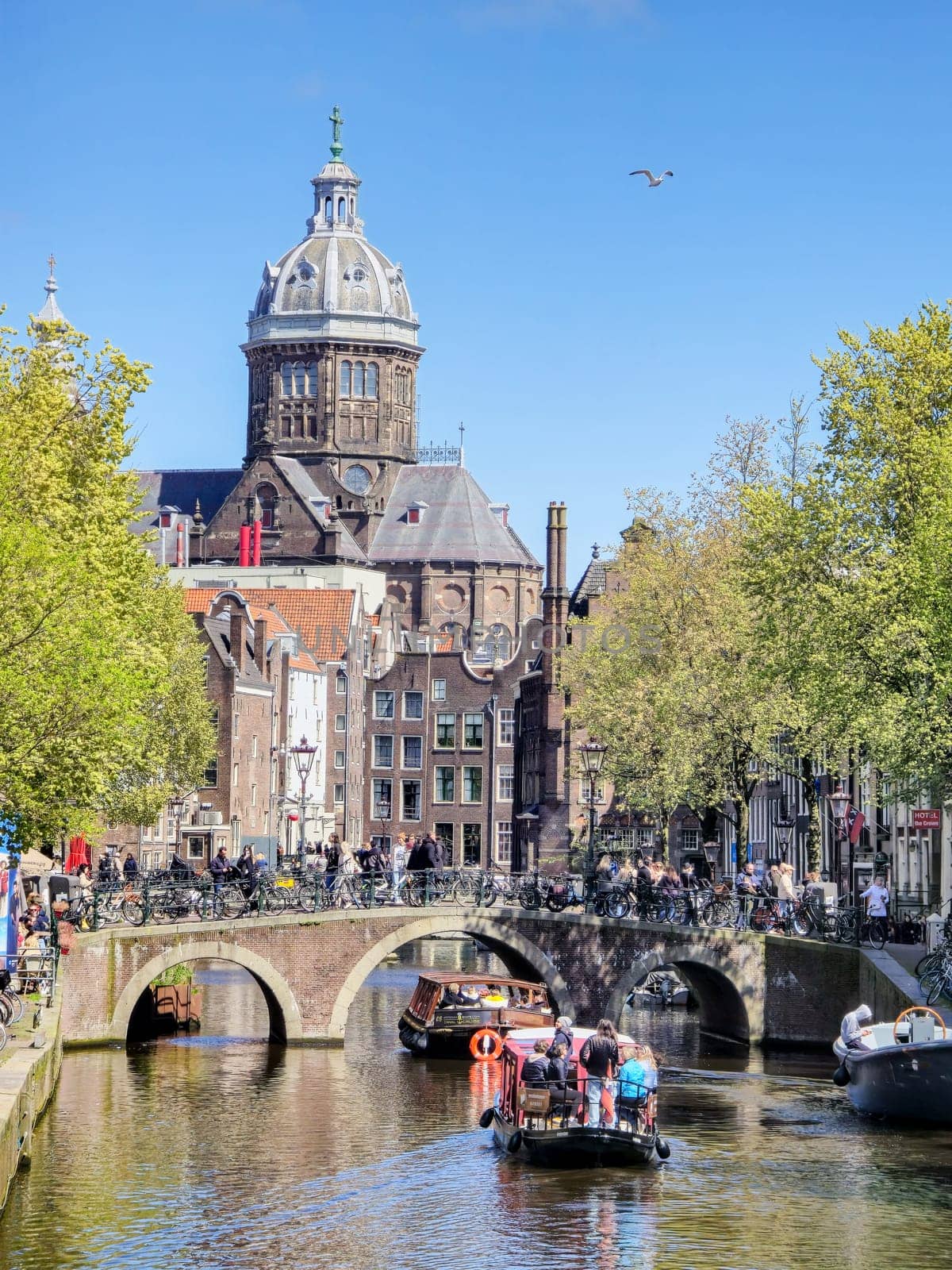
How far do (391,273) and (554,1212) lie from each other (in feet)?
503

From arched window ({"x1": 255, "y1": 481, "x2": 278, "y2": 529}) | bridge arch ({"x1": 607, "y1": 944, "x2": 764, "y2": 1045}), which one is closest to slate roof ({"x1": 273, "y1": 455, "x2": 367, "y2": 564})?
arched window ({"x1": 255, "y1": 481, "x2": 278, "y2": 529})

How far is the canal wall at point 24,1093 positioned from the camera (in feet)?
99.7

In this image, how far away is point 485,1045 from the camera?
55.5 m

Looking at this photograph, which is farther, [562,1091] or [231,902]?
[231,902]

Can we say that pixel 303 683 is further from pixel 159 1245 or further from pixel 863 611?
pixel 159 1245

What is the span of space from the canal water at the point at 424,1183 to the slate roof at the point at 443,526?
12150cm

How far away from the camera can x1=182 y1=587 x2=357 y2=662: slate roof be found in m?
129

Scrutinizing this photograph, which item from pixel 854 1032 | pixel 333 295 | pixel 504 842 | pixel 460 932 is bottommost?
pixel 854 1032

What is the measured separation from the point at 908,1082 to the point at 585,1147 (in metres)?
6.84

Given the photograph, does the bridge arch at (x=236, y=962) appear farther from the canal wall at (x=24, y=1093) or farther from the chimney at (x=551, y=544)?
the chimney at (x=551, y=544)

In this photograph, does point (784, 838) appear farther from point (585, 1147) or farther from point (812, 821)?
point (585, 1147)

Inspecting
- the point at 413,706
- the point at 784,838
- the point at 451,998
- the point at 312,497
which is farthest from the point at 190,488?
the point at 451,998

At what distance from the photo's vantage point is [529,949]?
59781 mm

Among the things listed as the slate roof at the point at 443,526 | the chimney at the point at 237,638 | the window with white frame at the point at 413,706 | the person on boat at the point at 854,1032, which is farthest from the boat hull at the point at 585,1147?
the slate roof at the point at 443,526
